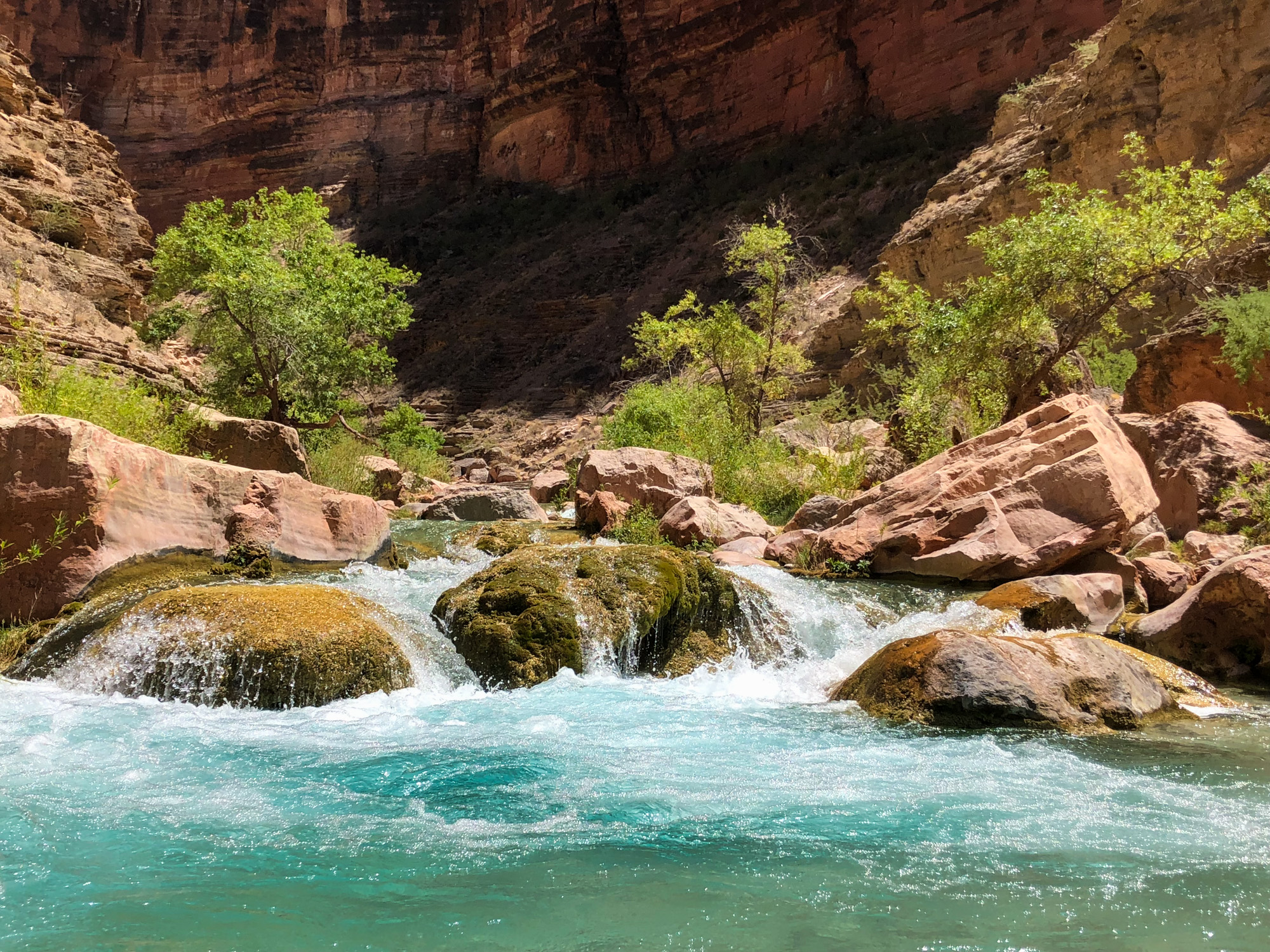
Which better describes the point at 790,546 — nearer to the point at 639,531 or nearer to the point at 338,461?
the point at 639,531

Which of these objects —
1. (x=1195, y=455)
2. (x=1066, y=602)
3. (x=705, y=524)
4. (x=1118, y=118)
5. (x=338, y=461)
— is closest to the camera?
(x=1066, y=602)

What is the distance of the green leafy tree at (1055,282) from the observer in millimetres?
11945

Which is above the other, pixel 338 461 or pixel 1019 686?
pixel 338 461

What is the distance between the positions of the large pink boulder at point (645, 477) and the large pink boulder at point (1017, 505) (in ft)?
10.7

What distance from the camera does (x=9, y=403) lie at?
823 cm

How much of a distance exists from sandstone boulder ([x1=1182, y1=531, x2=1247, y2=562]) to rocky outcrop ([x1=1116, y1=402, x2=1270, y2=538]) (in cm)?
56

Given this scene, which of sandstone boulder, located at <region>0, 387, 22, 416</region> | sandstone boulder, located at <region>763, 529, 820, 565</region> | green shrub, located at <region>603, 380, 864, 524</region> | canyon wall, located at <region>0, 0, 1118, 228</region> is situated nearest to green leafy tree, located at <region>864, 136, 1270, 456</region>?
green shrub, located at <region>603, 380, 864, 524</region>

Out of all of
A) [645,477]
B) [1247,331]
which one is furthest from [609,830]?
[1247,331]

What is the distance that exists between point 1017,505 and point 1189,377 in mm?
4882

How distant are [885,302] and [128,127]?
45.8 metres

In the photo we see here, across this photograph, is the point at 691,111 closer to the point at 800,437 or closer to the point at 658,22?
the point at 658,22

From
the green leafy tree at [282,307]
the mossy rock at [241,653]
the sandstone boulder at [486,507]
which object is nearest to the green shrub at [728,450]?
the sandstone boulder at [486,507]

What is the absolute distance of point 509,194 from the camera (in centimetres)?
4253

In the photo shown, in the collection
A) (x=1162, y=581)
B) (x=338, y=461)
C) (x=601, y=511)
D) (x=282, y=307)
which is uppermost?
(x=282, y=307)
